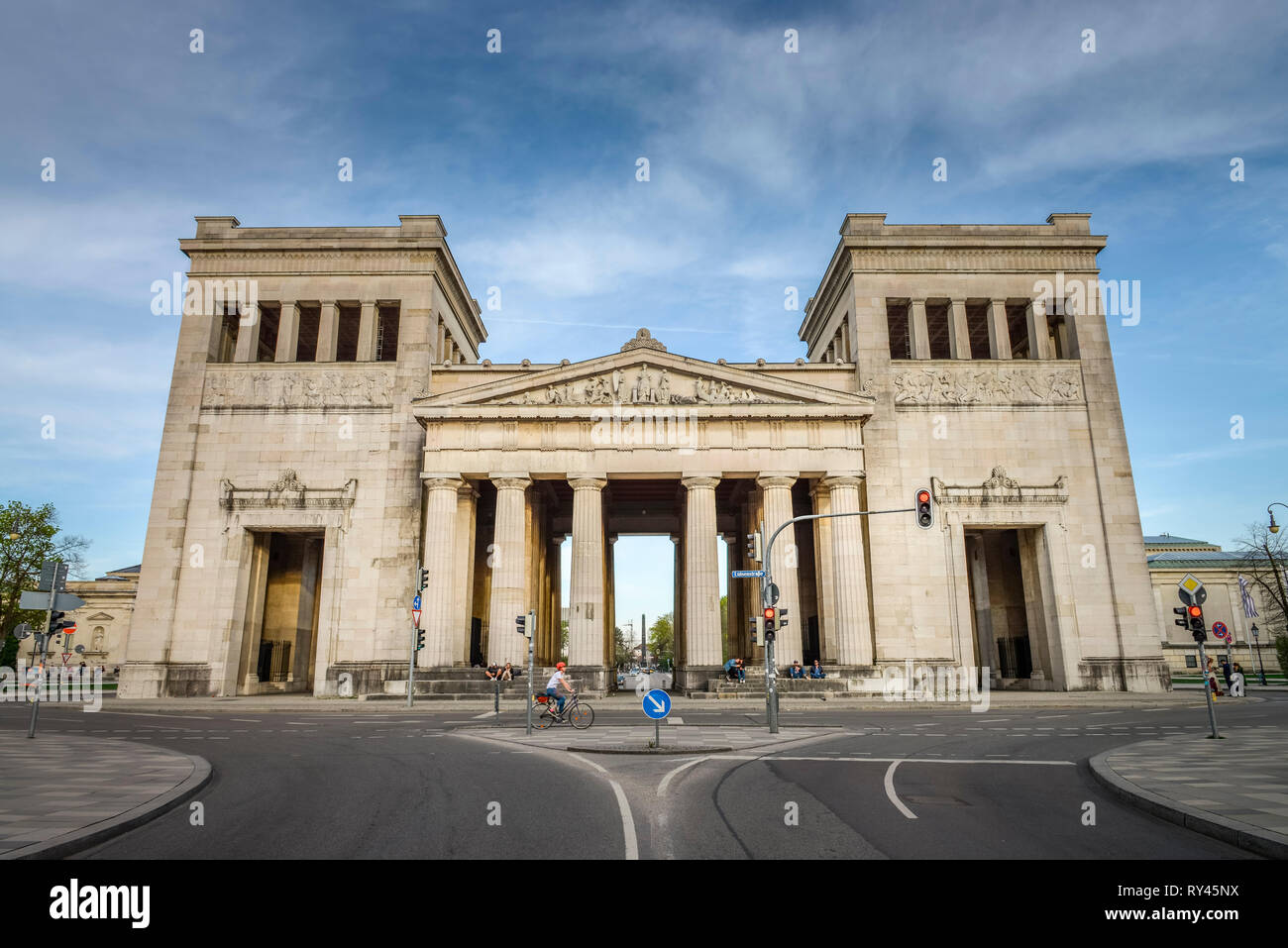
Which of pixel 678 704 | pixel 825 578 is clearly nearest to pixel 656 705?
pixel 678 704

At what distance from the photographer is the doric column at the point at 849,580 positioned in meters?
Answer: 34.5

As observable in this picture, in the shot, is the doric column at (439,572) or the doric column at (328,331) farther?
the doric column at (328,331)

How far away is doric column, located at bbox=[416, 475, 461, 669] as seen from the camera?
34.8 metres

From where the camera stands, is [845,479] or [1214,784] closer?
[1214,784]

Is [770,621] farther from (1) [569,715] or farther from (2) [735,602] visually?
(2) [735,602]

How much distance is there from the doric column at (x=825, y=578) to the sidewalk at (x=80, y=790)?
90.8ft

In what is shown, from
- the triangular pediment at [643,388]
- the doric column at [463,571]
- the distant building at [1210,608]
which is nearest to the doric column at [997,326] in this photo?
the triangular pediment at [643,388]

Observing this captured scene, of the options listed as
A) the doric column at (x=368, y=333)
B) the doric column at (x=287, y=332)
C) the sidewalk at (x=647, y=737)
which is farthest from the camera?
the doric column at (x=287, y=332)

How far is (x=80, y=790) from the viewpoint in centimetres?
974

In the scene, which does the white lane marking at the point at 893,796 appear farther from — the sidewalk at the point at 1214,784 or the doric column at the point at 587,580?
the doric column at the point at 587,580

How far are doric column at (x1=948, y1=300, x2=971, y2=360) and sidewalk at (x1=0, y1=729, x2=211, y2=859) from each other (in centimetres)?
3805

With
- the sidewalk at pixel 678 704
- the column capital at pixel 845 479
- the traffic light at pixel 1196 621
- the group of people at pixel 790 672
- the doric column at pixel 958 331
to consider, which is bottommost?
the sidewalk at pixel 678 704

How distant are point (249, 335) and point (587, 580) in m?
23.2
